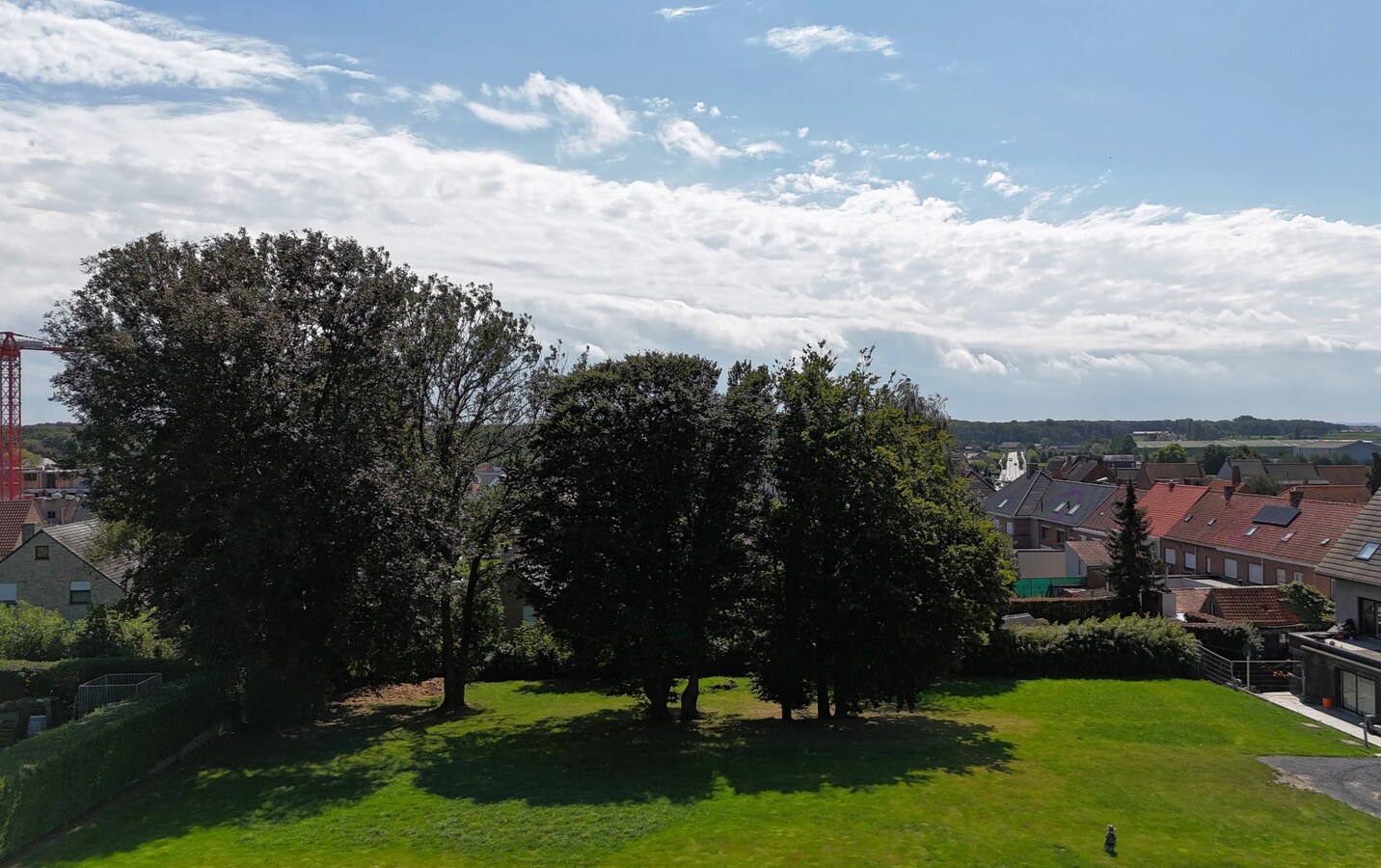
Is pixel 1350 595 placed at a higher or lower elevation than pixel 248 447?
lower

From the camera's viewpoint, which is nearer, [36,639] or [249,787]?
[249,787]

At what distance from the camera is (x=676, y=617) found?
80.4ft

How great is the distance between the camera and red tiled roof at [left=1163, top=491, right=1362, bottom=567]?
5216 cm

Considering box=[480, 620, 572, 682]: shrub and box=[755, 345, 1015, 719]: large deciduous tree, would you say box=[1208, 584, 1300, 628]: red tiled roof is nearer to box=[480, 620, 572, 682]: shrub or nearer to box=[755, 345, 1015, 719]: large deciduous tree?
box=[755, 345, 1015, 719]: large deciduous tree

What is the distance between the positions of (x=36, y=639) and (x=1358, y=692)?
4583 cm

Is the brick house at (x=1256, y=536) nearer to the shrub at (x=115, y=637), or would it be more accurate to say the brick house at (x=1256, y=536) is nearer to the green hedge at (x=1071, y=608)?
the green hedge at (x=1071, y=608)

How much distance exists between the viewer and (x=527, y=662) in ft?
126

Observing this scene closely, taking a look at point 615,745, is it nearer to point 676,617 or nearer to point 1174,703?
point 676,617

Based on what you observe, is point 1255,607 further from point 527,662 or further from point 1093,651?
point 527,662

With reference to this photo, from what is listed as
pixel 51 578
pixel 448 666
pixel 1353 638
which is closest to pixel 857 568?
pixel 448 666

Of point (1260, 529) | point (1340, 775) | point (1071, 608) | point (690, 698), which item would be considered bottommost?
point (1340, 775)

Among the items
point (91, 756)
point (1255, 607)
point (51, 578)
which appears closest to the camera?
point (91, 756)

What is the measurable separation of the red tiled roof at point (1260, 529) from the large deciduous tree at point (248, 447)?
46486mm

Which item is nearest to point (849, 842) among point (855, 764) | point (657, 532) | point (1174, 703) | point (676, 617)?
point (855, 764)
